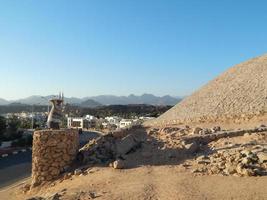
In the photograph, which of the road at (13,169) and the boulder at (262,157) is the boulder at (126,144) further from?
the road at (13,169)

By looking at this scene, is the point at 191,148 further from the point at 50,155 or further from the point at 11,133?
the point at 11,133

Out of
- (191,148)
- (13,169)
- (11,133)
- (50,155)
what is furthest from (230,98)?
(11,133)

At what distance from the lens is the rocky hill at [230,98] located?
64.3 ft

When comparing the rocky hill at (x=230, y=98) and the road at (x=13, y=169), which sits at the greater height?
the rocky hill at (x=230, y=98)

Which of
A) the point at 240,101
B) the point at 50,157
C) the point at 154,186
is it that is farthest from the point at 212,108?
the point at 154,186

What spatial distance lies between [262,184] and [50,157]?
6429 mm

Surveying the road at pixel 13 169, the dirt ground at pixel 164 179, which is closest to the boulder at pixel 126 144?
the dirt ground at pixel 164 179

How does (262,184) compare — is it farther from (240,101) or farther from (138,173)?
(240,101)

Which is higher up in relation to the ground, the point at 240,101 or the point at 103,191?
the point at 240,101

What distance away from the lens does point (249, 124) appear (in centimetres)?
1708

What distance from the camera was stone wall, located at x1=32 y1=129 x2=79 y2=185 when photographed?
41.8 feet

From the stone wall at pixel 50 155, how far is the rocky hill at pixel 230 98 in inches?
336

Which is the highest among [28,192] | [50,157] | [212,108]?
[212,108]

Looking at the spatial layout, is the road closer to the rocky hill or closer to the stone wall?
the stone wall
